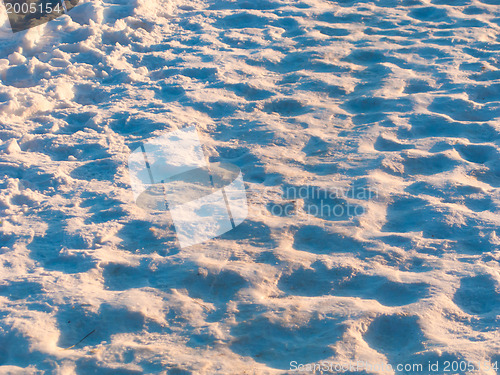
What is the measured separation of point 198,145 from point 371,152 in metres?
1.00

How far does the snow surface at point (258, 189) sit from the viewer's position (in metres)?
2.00

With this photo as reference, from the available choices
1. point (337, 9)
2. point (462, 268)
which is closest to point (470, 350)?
point (462, 268)

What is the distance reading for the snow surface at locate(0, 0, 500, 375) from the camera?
1997 millimetres

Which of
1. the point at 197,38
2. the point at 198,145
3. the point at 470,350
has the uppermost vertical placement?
the point at 197,38

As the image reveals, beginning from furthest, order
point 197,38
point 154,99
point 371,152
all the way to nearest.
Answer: point 197,38 < point 154,99 < point 371,152

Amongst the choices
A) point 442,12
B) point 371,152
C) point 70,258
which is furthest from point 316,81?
point 70,258

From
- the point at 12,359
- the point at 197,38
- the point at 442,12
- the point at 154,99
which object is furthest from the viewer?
the point at 442,12

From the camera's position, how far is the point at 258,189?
277cm

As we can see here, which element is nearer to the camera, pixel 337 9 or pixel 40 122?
pixel 40 122

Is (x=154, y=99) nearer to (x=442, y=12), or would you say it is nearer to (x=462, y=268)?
(x=462, y=268)

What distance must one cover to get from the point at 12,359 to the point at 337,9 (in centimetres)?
391

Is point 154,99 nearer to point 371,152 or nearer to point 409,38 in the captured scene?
point 371,152

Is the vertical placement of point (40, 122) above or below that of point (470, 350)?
above

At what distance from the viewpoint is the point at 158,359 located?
1.89 m
